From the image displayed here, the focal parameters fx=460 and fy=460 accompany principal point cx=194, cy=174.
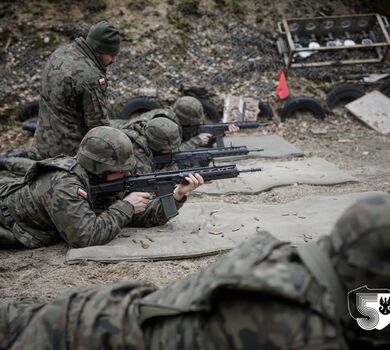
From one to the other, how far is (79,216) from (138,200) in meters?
0.58

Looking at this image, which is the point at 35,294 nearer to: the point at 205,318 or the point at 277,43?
the point at 205,318

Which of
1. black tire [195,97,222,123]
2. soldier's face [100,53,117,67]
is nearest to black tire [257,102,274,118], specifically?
black tire [195,97,222,123]

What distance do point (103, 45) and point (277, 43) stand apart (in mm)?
5459

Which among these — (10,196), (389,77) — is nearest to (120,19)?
(389,77)

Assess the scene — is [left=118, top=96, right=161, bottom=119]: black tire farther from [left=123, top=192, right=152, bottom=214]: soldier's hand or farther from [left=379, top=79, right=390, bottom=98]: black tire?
[left=379, top=79, right=390, bottom=98]: black tire

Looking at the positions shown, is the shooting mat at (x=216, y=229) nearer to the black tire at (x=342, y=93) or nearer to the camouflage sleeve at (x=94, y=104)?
the camouflage sleeve at (x=94, y=104)

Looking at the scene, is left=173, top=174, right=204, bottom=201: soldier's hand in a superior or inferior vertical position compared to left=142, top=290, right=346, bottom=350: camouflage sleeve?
inferior

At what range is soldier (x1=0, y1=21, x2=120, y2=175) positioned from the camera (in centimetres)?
474

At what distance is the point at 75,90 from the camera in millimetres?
4758

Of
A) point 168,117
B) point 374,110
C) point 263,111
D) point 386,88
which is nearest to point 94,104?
point 168,117

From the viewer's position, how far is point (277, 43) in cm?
941

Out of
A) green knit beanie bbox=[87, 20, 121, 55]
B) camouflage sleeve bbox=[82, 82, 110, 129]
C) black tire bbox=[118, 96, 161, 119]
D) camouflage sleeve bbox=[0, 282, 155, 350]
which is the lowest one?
black tire bbox=[118, 96, 161, 119]

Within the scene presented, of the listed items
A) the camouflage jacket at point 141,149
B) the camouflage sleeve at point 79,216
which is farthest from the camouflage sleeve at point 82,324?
the camouflage jacket at point 141,149

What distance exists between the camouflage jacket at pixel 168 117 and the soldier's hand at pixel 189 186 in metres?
1.51
